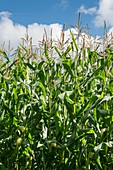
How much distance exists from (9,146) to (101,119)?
0.98m

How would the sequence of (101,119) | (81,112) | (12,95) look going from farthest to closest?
(12,95)
(101,119)
(81,112)

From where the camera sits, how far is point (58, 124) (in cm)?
339

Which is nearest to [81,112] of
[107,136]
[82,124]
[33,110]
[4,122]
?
[82,124]

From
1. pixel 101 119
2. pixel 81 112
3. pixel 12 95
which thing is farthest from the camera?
pixel 12 95

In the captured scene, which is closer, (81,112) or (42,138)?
(81,112)

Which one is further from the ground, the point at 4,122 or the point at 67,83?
the point at 67,83

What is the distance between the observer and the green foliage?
338 cm

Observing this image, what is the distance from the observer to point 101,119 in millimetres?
3617

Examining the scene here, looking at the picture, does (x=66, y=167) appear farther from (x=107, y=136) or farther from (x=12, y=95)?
(x=12, y=95)

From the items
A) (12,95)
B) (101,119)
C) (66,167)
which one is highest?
(12,95)

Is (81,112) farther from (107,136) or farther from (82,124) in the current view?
(107,136)

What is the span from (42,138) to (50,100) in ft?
1.29

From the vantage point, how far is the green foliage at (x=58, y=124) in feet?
11.1

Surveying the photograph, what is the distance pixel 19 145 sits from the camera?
356 cm
